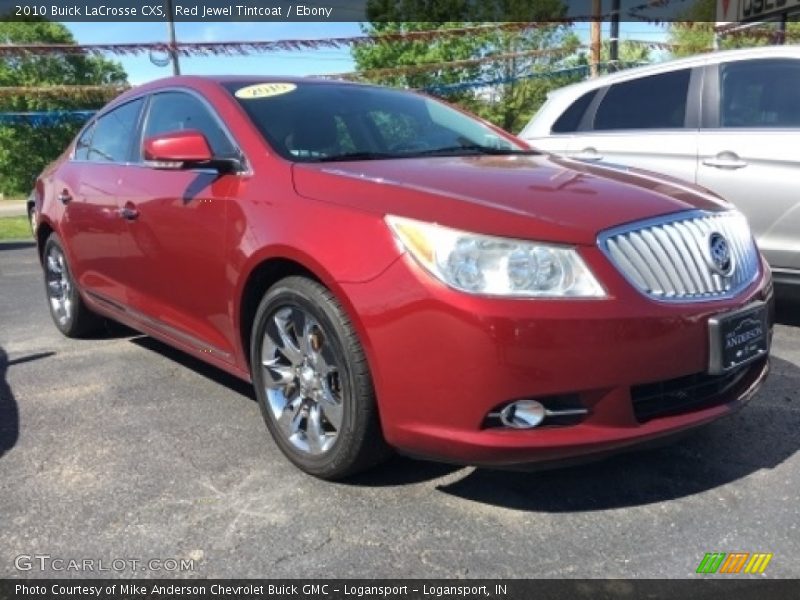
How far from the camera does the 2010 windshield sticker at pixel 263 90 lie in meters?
3.55

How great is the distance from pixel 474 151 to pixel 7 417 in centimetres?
258

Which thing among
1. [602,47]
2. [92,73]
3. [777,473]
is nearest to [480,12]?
[602,47]

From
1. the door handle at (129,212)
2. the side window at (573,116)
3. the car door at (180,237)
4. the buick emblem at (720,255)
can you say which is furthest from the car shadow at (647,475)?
the side window at (573,116)

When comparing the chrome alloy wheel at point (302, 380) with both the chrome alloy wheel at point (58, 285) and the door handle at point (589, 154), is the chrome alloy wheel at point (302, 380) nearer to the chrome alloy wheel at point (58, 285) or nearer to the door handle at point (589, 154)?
the chrome alloy wheel at point (58, 285)

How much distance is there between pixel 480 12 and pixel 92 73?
21.3 m

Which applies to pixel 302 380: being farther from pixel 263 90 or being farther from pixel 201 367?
pixel 201 367

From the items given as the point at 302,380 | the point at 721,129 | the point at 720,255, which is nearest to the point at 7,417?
the point at 302,380

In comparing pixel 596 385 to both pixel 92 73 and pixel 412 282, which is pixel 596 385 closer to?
pixel 412 282

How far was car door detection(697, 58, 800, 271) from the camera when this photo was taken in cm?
463

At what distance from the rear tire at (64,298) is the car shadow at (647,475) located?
3.15m

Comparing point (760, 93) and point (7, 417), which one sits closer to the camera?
point (7, 417)

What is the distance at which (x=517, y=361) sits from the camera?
2316 millimetres

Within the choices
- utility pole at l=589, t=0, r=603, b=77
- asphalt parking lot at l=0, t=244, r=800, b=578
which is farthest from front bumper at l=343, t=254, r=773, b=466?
utility pole at l=589, t=0, r=603, b=77

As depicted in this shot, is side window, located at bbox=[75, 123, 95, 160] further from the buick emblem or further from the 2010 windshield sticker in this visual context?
the buick emblem
